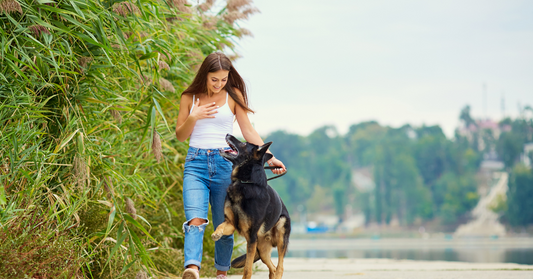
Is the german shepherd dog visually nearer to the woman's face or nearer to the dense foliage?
the woman's face

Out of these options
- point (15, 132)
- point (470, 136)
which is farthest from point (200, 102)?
→ point (470, 136)

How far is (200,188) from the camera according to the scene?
12.7 ft

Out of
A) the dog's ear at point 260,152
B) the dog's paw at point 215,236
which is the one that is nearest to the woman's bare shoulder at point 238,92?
the dog's ear at point 260,152

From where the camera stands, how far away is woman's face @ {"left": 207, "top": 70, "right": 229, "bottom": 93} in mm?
3850

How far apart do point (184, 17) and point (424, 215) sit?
91761mm

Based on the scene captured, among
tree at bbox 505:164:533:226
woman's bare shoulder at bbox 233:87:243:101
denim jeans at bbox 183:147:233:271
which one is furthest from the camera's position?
tree at bbox 505:164:533:226

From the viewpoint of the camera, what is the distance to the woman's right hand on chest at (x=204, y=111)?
3.79 meters

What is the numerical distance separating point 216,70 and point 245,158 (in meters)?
0.66

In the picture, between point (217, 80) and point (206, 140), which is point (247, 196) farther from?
point (217, 80)

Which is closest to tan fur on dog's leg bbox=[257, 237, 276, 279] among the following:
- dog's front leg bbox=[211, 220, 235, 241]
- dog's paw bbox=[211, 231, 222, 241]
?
dog's front leg bbox=[211, 220, 235, 241]

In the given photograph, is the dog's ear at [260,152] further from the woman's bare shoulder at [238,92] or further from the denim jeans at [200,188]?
the woman's bare shoulder at [238,92]

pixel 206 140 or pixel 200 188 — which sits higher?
pixel 206 140

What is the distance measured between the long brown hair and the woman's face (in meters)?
0.02

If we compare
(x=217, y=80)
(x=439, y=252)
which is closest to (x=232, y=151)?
(x=217, y=80)
